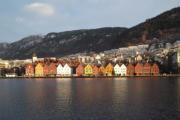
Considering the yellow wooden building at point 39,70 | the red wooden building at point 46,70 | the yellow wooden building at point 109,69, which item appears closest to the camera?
the yellow wooden building at point 109,69

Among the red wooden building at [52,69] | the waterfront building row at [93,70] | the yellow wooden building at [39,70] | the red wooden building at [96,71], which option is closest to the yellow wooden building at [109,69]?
the waterfront building row at [93,70]

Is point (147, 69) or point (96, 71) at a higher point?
point (147, 69)

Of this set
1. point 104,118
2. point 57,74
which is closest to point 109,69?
point 57,74

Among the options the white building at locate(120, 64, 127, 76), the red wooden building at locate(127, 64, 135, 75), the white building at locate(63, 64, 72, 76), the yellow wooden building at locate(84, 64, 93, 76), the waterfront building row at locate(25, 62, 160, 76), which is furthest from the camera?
the white building at locate(63, 64, 72, 76)

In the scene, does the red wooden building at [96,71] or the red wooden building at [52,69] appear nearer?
the red wooden building at [96,71]

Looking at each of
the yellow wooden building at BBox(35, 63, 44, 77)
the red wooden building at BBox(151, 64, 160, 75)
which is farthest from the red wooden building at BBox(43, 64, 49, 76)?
the red wooden building at BBox(151, 64, 160, 75)

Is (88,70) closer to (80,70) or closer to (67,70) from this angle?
(80,70)

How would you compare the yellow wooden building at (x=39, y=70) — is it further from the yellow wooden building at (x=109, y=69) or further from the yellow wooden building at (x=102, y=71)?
the yellow wooden building at (x=109, y=69)

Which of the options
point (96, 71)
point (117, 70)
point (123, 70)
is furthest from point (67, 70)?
point (123, 70)

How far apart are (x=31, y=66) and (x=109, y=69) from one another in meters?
44.9

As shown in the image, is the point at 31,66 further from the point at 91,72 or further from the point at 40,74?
the point at 91,72

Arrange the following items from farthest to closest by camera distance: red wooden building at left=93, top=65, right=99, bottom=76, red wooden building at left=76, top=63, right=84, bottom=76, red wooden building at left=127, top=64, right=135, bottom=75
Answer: red wooden building at left=76, top=63, right=84, bottom=76 → red wooden building at left=93, top=65, right=99, bottom=76 → red wooden building at left=127, top=64, right=135, bottom=75

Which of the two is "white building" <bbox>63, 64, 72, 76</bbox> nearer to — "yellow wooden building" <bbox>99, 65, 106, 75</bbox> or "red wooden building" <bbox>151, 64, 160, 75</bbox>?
"yellow wooden building" <bbox>99, 65, 106, 75</bbox>

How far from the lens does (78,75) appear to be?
114m
